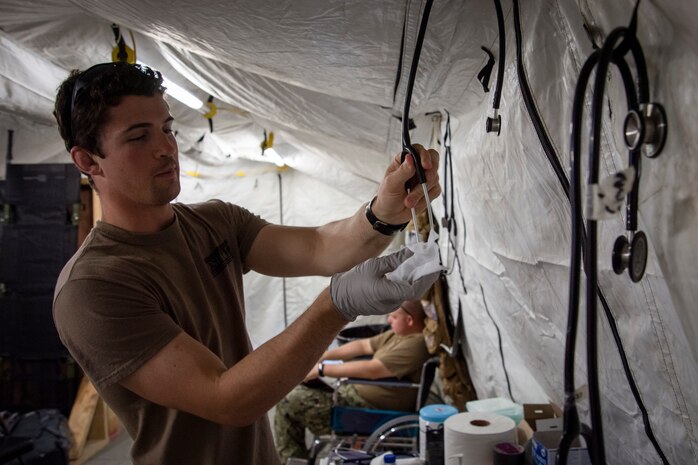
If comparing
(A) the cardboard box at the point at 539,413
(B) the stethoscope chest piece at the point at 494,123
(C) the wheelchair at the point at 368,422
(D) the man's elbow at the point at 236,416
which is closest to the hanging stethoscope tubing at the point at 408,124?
(B) the stethoscope chest piece at the point at 494,123

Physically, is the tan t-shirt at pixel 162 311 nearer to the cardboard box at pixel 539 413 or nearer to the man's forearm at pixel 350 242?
the man's forearm at pixel 350 242

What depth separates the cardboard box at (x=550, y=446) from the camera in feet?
3.60

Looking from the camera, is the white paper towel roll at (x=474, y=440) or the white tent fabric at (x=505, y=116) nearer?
the white tent fabric at (x=505, y=116)

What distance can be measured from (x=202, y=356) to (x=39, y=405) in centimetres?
310

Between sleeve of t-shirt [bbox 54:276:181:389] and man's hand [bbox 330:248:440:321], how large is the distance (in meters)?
0.29

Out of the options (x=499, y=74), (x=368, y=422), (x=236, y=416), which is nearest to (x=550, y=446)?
(x=236, y=416)

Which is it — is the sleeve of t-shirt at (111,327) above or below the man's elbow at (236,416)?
above

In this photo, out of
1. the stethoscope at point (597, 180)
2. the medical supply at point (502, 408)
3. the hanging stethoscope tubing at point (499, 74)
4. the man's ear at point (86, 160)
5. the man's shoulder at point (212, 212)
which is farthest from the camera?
the medical supply at point (502, 408)

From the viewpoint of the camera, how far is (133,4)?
0.93 meters

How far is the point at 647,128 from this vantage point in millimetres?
486

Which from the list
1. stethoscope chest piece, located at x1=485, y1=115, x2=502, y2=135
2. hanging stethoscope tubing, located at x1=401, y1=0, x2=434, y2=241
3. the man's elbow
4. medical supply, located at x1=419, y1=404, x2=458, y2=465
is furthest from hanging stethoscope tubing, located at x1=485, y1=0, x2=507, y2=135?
medical supply, located at x1=419, y1=404, x2=458, y2=465

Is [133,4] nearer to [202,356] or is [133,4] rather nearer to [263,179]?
[202,356]

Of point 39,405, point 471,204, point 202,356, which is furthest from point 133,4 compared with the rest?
point 39,405

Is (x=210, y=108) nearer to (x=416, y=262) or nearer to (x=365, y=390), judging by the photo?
(x=365, y=390)
